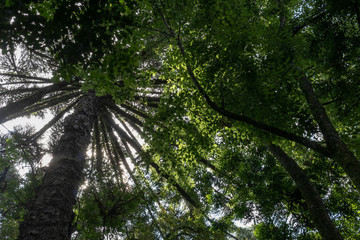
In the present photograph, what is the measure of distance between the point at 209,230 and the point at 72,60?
5413 mm

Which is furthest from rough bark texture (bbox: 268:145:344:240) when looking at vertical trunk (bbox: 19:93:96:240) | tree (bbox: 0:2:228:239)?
vertical trunk (bbox: 19:93:96:240)

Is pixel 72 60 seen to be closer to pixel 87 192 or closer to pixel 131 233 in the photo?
pixel 87 192

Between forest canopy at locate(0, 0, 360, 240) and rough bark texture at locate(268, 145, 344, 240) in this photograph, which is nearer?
forest canopy at locate(0, 0, 360, 240)

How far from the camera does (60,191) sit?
4.07 m

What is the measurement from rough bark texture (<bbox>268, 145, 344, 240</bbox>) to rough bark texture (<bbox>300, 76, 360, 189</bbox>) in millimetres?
1661

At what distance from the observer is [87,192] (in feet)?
17.9

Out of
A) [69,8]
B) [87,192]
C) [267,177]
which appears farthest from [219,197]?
[69,8]

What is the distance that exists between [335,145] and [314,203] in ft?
6.37

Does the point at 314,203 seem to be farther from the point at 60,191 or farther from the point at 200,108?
the point at 60,191

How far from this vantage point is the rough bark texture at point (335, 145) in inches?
138

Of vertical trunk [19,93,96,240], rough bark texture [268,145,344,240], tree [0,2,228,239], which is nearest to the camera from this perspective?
tree [0,2,228,239]

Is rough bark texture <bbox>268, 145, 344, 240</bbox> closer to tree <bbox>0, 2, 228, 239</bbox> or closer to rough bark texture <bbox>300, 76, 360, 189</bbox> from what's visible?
rough bark texture <bbox>300, 76, 360, 189</bbox>

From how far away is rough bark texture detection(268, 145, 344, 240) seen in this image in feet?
14.7

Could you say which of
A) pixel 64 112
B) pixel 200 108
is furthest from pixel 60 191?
pixel 64 112
